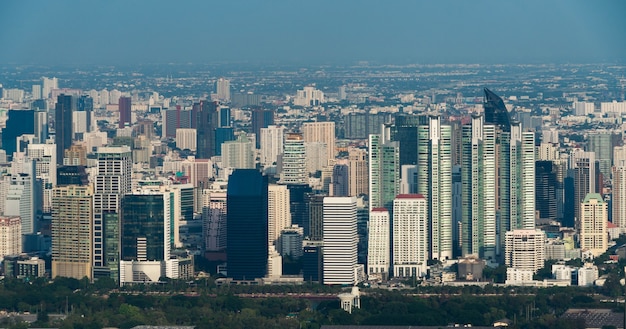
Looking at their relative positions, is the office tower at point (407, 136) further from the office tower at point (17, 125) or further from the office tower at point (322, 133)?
the office tower at point (17, 125)

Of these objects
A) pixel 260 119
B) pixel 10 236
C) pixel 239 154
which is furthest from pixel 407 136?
pixel 260 119

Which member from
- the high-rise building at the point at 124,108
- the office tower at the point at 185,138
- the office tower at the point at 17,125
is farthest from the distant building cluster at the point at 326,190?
the office tower at the point at 185,138

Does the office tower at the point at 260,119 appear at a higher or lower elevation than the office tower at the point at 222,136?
higher

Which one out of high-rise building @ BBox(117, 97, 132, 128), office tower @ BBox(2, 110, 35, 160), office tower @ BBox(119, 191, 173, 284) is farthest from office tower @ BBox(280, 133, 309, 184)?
office tower @ BBox(2, 110, 35, 160)

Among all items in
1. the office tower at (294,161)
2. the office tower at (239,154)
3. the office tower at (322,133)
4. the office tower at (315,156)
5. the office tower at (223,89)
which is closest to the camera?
the office tower at (294,161)

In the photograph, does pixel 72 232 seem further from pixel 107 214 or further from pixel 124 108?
pixel 124 108

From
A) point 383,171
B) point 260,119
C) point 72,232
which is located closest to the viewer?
point 72,232
